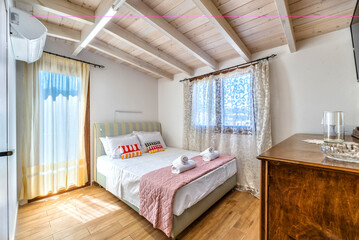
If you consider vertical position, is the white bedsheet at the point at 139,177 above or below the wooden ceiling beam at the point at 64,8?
below

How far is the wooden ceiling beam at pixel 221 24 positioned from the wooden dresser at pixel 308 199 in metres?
1.51

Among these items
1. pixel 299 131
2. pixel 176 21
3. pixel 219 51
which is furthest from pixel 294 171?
pixel 219 51

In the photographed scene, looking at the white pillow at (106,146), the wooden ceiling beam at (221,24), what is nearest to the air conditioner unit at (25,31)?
the white pillow at (106,146)

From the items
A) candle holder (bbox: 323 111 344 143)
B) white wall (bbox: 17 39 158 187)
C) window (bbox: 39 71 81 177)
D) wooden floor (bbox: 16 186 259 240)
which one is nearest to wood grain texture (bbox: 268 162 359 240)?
candle holder (bbox: 323 111 344 143)

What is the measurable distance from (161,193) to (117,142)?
154 centimetres

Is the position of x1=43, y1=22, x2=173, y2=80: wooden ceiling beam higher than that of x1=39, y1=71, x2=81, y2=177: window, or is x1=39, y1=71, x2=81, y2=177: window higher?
x1=43, y1=22, x2=173, y2=80: wooden ceiling beam

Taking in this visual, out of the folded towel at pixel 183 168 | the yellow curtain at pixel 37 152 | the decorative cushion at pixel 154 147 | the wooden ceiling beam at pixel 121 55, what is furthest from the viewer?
the decorative cushion at pixel 154 147

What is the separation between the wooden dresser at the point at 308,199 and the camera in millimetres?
591

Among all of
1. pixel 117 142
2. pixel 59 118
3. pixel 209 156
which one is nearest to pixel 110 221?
pixel 117 142

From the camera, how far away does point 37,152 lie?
2158mm

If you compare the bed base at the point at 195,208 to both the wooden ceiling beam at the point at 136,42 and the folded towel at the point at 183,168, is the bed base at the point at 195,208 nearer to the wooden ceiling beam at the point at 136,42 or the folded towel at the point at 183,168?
the folded towel at the point at 183,168

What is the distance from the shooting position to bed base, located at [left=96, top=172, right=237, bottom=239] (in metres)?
1.42

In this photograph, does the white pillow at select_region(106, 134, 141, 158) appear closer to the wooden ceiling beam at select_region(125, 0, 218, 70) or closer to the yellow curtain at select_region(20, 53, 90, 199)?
the yellow curtain at select_region(20, 53, 90, 199)

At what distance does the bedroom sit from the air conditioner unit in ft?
0.04
